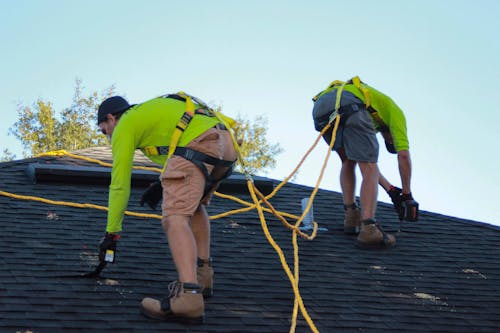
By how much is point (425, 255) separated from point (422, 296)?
98cm

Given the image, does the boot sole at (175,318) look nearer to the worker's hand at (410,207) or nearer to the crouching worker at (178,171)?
the crouching worker at (178,171)

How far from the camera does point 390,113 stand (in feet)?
21.4

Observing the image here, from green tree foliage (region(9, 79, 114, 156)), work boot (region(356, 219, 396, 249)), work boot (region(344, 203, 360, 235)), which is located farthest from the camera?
green tree foliage (region(9, 79, 114, 156))

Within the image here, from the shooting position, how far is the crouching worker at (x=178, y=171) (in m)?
4.55

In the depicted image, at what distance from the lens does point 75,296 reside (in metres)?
4.68

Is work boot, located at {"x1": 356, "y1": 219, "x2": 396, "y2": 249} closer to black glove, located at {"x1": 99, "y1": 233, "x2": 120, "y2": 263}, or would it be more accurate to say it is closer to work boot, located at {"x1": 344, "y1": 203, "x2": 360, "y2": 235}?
work boot, located at {"x1": 344, "y1": 203, "x2": 360, "y2": 235}

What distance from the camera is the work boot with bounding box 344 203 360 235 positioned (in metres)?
6.77

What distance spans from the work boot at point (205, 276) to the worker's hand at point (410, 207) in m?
2.12

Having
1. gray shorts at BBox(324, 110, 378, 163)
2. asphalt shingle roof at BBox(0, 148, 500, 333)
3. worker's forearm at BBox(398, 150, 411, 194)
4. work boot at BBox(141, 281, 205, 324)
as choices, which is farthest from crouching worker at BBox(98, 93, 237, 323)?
worker's forearm at BBox(398, 150, 411, 194)

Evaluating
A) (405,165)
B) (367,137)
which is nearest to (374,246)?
(405,165)

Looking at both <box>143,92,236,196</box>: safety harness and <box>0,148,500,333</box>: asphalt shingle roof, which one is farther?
<box>143,92,236,196</box>: safety harness

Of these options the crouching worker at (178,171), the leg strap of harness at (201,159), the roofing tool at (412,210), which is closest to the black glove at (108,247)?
the crouching worker at (178,171)

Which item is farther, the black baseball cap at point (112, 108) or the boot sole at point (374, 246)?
the boot sole at point (374, 246)

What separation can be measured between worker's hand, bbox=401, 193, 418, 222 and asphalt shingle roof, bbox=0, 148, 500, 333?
0.28 metres
